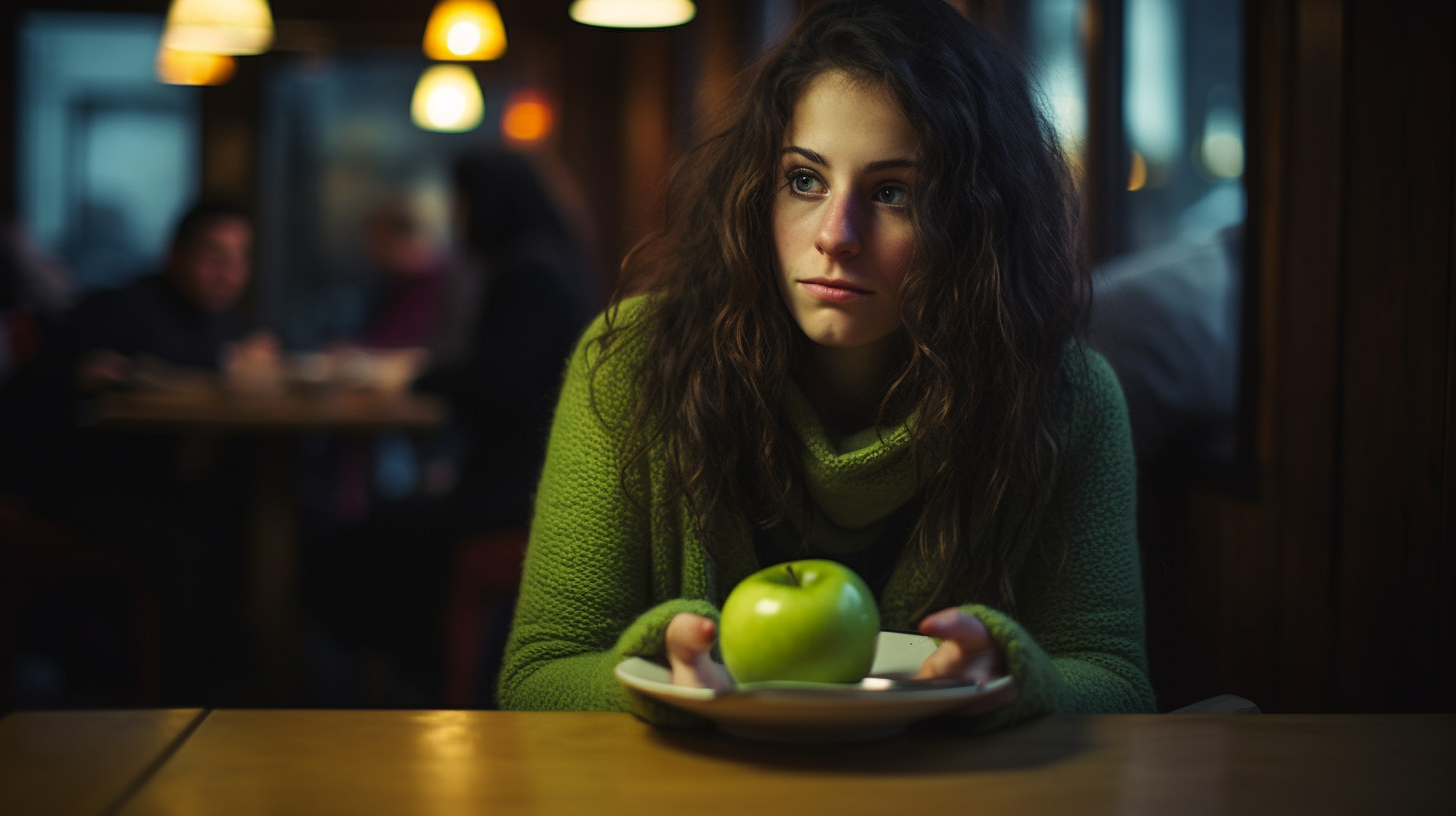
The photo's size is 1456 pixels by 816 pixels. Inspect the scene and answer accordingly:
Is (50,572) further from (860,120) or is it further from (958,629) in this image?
(958,629)

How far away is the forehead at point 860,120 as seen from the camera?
4.09ft

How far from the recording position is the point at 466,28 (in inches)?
180

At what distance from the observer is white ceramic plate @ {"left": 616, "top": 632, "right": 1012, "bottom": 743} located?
0.85 meters

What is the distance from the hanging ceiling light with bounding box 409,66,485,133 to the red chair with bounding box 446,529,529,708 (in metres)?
4.24

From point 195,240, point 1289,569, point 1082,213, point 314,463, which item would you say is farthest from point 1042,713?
point 314,463

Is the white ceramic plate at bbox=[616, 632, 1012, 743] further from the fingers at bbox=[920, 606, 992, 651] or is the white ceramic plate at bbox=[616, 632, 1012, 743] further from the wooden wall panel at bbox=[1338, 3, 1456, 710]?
the wooden wall panel at bbox=[1338, 3, 1456, 710]

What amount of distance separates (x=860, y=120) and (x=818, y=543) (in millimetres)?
453

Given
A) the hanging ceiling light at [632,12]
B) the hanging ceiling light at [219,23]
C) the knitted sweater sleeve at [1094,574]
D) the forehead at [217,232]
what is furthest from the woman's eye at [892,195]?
the hanging ceiling light at [219,23]

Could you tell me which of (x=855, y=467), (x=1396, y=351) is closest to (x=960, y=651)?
(x=855, y=467)

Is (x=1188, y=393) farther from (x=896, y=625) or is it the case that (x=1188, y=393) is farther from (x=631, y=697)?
(x=631, y=697)

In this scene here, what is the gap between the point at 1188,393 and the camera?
2.17 metres

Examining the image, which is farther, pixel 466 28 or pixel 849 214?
pixel 466 28

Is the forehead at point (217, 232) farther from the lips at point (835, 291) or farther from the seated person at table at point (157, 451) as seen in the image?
the lips at point (835, 291)

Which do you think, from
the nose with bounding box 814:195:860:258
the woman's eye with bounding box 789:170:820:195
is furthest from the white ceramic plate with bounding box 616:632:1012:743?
the woman's eye with bounding box 789:170:820:195
